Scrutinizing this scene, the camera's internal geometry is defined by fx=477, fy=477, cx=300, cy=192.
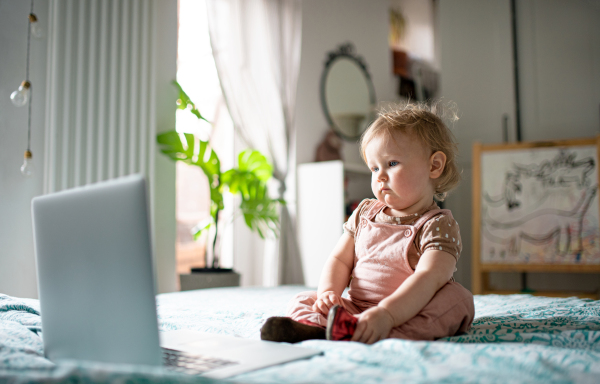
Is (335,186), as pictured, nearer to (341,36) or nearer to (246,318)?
(341,36)

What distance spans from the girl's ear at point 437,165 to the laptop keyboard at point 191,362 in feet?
2.13

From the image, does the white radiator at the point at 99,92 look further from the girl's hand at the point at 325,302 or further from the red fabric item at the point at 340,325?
the red fabric item at the point at 340,325

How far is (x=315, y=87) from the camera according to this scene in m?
3.65

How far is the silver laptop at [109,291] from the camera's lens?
1.94 ft

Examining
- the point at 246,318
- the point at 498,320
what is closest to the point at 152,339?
the point at 246,318

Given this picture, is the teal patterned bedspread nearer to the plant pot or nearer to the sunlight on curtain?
the plant pot

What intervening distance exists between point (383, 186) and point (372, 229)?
0.11 meters

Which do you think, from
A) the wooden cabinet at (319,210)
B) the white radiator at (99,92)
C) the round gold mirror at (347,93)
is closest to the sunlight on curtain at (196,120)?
the white radiator at (99,92)

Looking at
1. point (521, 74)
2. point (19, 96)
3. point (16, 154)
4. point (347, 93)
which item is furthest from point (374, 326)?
point (521, 74)

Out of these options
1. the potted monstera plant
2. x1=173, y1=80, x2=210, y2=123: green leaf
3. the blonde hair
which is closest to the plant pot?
the potted monstera plant

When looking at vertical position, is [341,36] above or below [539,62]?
above

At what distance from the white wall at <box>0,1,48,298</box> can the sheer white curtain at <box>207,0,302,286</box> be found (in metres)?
1.08

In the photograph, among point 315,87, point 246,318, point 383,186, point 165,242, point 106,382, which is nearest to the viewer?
point 106,382

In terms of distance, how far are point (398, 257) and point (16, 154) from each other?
192 cm
